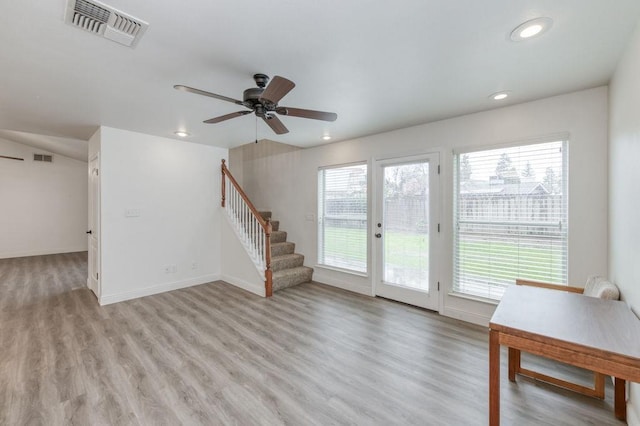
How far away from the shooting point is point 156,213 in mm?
4340

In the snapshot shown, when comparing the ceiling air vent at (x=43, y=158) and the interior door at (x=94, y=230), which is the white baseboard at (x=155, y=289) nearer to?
the interior door at (x=94, y=230)

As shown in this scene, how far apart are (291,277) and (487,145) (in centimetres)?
336

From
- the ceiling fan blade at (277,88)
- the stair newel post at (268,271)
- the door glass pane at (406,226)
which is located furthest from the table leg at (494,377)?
the stair newel post at (268,271)

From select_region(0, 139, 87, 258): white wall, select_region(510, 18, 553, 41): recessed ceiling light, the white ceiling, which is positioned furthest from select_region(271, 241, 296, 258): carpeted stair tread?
select_region(0, 139, 87, 258): white wall

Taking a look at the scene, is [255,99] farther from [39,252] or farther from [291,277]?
[39,252]

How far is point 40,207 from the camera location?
7.40 meters

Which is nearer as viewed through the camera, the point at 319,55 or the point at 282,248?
the point at 319,55

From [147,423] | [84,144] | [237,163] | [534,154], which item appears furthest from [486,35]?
[84,144]

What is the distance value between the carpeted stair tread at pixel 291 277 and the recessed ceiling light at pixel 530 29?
12.8 ft

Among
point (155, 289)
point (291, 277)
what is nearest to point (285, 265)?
point (291, 277)

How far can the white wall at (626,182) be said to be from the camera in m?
1.64

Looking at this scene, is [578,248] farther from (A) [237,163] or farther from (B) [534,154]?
(A) [237,163]

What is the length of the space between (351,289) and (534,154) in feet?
9.84

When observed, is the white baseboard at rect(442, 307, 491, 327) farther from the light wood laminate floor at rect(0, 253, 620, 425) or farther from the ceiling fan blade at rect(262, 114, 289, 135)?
the ceiling fan blade at rect(262, 114, 289, 135)
